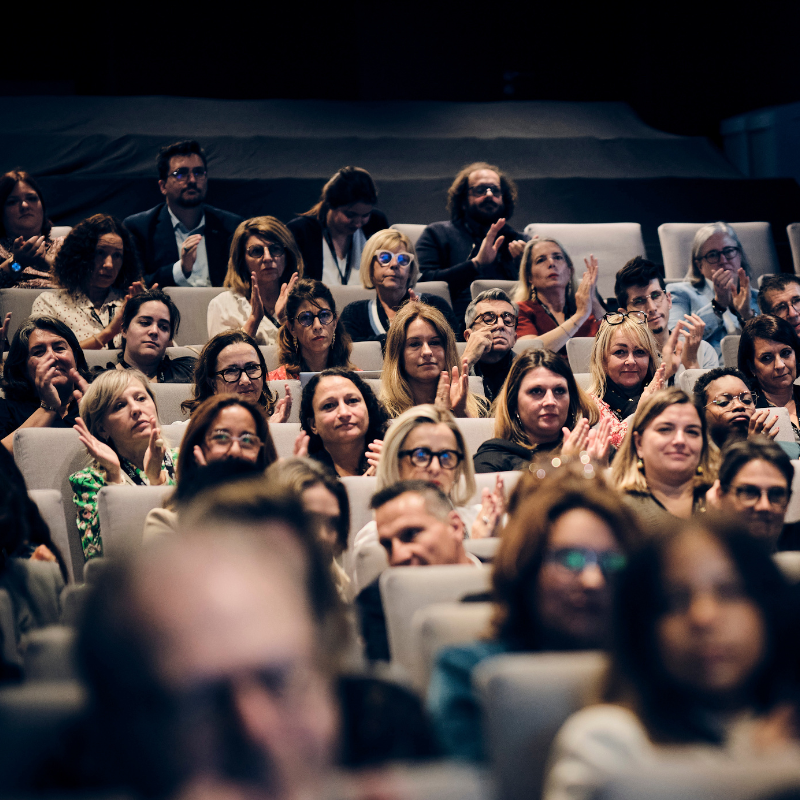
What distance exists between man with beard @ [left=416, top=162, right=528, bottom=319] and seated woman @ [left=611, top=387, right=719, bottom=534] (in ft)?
4.97

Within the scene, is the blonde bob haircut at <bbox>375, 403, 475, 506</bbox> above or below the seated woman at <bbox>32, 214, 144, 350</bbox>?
below

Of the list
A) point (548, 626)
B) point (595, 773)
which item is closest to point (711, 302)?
point (548, 626)

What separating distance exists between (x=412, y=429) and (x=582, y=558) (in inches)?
29.0

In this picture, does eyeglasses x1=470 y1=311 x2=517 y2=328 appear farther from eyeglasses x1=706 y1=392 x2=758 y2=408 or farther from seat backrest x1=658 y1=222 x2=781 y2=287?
seat backrest x1=658 y1=222 x2=781 y2=287

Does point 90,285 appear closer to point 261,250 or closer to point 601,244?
point 261,250

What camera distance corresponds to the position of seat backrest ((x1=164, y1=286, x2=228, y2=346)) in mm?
2910

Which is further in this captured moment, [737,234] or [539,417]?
[737,234]

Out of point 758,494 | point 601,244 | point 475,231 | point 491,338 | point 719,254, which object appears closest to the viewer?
point 758,494

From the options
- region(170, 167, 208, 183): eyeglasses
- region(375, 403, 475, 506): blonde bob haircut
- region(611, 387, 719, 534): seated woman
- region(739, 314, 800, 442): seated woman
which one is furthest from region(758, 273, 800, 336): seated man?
region(170, 167, 208, 183): eyeglasses

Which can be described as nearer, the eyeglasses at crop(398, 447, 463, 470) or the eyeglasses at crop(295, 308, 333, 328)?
the eyeglasses at crop(398, 447, 463, 470)

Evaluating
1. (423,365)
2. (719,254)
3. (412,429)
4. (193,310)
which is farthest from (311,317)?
(719,254)

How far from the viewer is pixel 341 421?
202 centimetres

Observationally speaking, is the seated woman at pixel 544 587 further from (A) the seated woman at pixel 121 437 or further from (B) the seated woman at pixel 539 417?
(A) the seated woman at pixel 121 437

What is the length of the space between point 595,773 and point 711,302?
8.69 feet
